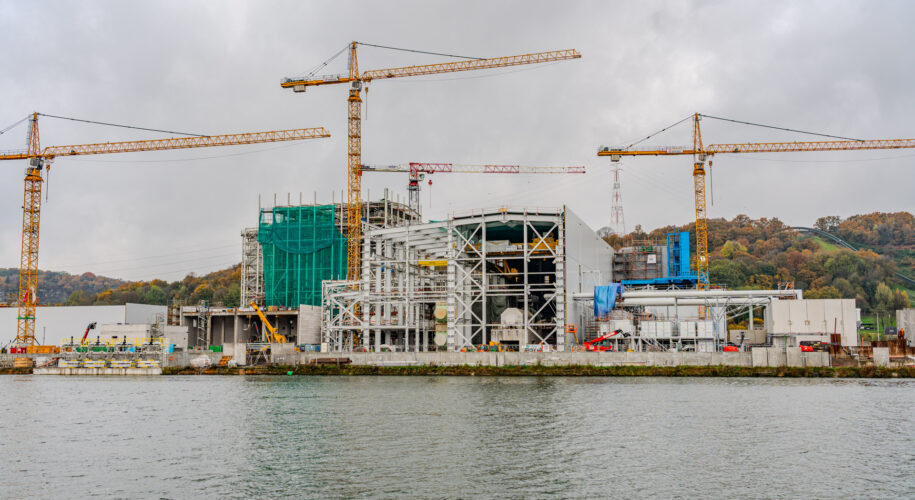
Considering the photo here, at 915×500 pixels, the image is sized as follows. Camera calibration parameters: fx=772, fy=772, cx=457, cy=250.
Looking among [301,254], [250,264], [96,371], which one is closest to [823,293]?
[301,254]

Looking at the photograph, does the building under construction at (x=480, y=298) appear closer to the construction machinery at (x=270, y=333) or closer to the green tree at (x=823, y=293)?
the construction machinery at (x=270, y=333)

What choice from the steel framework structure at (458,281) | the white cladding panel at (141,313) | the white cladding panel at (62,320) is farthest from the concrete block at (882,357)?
the white cladding panel at (62,320)

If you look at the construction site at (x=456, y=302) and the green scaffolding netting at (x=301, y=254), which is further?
the green scaffolding netting at (x=301, y=254)

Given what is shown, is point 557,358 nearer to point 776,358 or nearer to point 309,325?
point 776,358

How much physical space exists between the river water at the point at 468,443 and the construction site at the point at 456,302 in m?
21.0

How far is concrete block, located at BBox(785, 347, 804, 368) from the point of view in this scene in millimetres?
72875

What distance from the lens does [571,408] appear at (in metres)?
46.3

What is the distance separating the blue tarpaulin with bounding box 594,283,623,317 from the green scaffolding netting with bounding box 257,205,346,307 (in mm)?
55215

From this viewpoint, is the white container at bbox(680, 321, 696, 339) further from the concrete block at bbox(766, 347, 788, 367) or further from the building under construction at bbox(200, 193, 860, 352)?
the concrete block at bbox(766, 347, 788, 367)

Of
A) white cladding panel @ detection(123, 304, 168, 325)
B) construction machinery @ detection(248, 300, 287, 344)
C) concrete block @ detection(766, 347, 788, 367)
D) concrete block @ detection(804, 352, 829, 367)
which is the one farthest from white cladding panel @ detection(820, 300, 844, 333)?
white cladding panel @ detection(123, 304, 168, 325)

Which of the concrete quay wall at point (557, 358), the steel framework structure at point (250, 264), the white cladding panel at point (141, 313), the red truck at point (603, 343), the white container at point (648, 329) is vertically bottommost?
the concrete quay wall at point (557, 358)

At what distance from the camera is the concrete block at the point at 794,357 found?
239ft

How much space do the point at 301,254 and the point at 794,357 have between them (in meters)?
85.3

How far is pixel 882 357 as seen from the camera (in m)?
71.9
